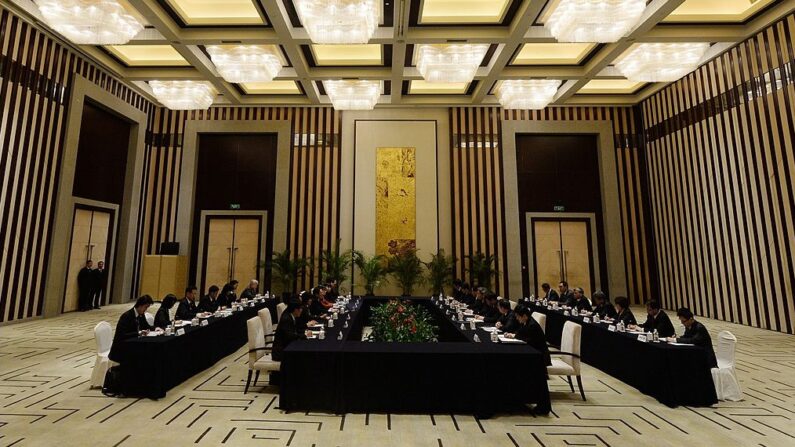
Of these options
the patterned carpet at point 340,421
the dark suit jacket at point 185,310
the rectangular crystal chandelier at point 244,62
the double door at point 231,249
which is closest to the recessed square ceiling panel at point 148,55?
the rectangular crystal chandelier at point 244,62

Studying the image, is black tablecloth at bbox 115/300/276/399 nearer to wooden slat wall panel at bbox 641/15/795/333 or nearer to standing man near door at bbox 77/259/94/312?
standing man near door at bbox 77/259/94/312

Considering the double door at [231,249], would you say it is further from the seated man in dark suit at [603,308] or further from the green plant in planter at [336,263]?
the seated man in dark suit at [603,308]

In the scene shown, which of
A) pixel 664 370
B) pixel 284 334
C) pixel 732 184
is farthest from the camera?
pixel 732 184

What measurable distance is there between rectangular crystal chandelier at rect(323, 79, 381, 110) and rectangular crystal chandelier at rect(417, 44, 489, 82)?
179cm

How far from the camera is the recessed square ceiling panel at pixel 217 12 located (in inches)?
300

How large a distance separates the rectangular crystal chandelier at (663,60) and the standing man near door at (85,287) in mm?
14257

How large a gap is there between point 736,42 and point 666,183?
4.02 metres

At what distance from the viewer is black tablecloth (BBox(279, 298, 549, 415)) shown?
3695mm

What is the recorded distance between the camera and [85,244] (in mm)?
10344

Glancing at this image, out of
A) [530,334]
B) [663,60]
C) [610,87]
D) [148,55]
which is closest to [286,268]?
[148,55]

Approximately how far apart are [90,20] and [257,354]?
232 inches

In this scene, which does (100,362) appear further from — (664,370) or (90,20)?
(664,370)

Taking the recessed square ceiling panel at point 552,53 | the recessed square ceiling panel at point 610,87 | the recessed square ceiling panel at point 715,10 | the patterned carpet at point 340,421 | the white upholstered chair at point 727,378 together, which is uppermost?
the recessed square ceiling panel at point 610,87

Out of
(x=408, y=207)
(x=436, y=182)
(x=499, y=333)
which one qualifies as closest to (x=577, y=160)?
(x=436, y=182)
